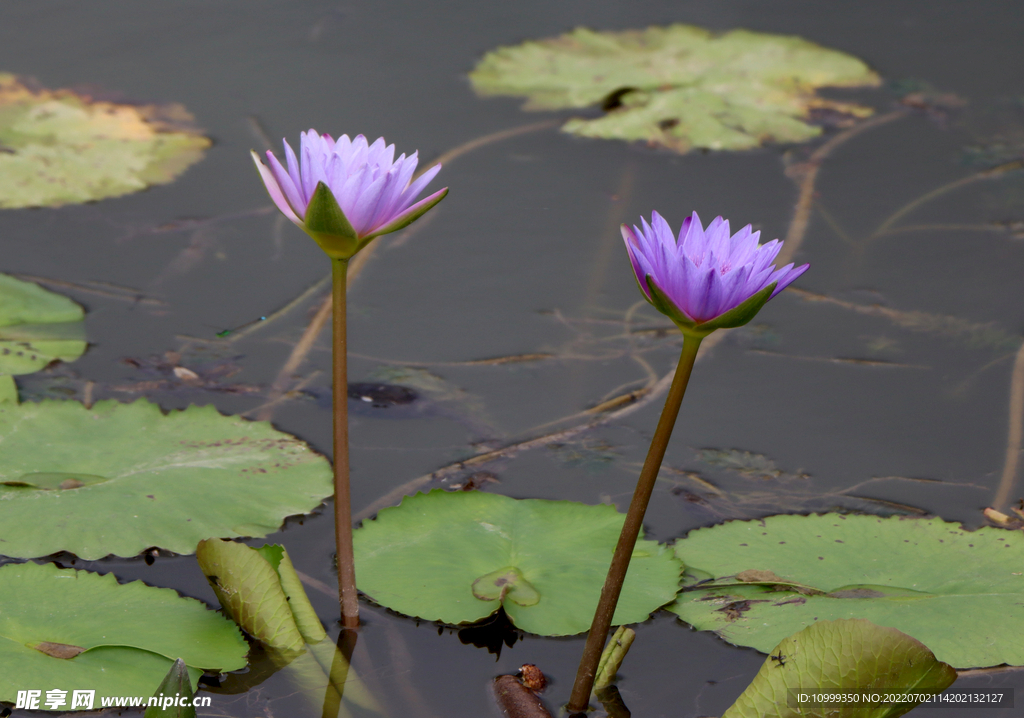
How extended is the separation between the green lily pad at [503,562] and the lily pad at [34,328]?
999 mm

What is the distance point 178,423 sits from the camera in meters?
1.73

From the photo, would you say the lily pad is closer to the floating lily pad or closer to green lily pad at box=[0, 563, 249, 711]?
the floating lily pad

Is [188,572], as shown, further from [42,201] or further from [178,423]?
[42,201]

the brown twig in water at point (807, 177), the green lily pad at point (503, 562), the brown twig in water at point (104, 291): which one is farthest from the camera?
the brown twig in water at point (807, 177)

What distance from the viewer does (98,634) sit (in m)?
1.22

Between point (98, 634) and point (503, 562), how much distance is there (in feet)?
1.99

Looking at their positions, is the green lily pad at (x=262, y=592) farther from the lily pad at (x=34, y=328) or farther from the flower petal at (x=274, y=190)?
the lily pad at (x=34, y=328)

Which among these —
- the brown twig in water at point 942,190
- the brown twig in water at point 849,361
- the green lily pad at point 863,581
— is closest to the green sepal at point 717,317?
the green lily pad at point 863,581

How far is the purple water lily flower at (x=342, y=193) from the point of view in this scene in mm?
1119

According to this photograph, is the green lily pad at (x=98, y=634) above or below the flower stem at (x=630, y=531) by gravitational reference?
below

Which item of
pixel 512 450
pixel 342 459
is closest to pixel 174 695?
pixel 342 459

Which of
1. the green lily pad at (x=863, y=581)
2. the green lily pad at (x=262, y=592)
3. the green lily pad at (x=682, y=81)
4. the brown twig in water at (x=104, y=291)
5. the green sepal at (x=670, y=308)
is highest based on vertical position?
the green lily pad at (x=682, y=81)

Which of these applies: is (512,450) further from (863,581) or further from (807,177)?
(807,177)

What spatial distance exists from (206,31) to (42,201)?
1436 millimetres
